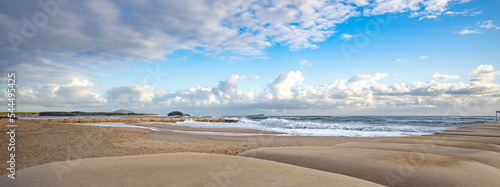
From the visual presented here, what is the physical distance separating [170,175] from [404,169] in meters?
2.07

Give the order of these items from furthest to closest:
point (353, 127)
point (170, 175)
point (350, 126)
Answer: point (350, 126) → point (353, 127) → point (170, 175)

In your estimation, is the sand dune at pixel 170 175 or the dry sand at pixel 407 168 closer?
the sand dune at pixel 170 175

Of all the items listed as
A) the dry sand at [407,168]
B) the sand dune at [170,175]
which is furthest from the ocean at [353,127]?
the sand dune at [170,175]

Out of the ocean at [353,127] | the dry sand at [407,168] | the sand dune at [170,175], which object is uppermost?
the sand dune at [170,175]

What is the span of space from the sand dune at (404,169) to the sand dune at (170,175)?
374 mm

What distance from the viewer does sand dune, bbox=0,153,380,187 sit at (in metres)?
1.68

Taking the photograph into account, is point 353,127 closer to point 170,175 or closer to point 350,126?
point 350,126

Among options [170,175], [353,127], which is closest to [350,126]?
[353,127]

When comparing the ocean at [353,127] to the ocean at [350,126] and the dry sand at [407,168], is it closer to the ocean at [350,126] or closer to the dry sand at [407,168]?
the ocean at [350,126]

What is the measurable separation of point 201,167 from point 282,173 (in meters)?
0.71

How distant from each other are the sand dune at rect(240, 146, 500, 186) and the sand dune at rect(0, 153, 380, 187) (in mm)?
374

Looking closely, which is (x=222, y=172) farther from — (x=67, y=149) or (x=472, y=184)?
(x=67, y=149)

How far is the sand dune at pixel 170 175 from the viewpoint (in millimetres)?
1679

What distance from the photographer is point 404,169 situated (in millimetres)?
2244
